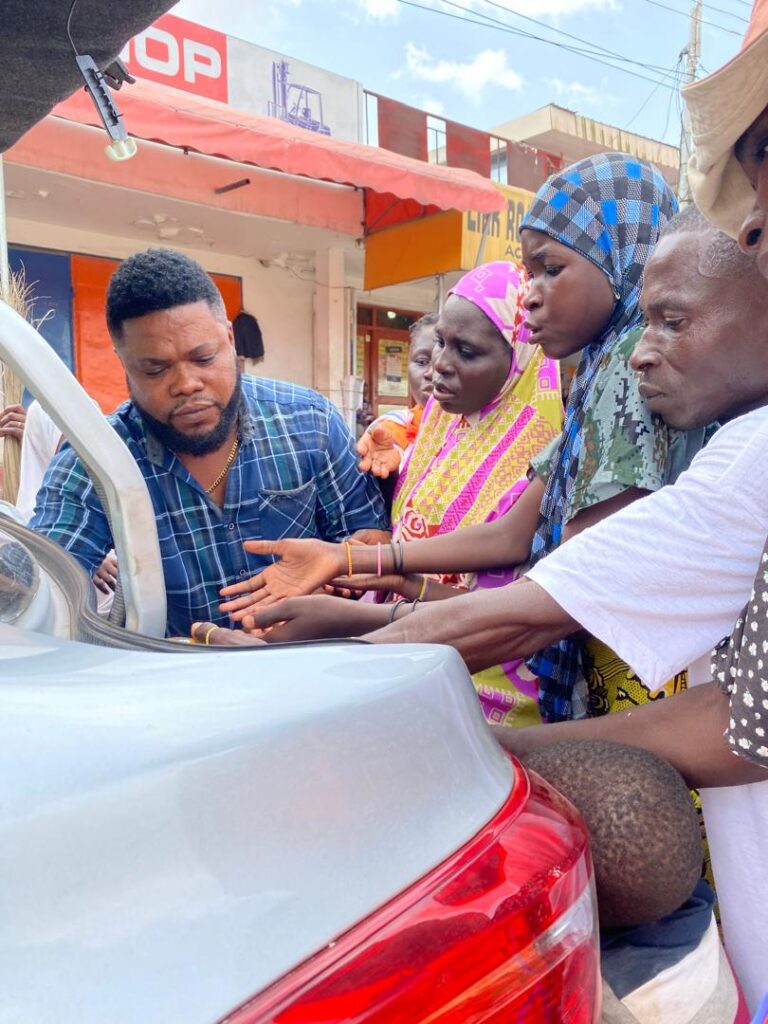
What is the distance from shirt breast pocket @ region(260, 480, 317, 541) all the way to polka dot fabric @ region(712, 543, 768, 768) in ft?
4.76

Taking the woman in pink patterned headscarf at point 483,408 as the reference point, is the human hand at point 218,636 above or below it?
below

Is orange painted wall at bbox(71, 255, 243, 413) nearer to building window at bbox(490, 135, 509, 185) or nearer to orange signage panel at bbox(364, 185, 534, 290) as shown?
orange signage panel at bbox(364, 185, 534, 290)

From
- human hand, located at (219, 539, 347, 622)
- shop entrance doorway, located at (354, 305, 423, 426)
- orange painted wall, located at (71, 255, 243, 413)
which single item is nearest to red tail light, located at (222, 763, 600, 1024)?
human hand, located at (219, 539, 347, 622)

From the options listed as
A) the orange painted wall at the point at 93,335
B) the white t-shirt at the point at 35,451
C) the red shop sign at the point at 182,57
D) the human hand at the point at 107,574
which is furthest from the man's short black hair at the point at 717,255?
the orange painted wall at the point at 93,335

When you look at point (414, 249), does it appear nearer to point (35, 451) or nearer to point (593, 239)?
point (35, 451)

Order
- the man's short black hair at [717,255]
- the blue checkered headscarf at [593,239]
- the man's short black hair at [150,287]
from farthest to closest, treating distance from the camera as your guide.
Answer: the man's short black hair at [150,287] → the blue checkered headscarf at [593,239] → the man's short black hair at [717,255]

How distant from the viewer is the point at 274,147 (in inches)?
254

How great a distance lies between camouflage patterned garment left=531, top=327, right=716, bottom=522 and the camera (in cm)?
128

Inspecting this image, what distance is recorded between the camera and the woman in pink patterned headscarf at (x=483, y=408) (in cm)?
205

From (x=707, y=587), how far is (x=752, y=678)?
0.58ft

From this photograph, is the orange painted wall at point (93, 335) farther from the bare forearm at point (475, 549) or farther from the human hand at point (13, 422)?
the bare forearm at point (475, 549)

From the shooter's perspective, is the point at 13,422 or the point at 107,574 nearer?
the point at 107,574

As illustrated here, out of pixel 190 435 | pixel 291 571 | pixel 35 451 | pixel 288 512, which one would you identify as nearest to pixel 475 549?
pixel 291 571

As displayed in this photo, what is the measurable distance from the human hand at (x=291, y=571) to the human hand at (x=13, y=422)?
7.84ft
